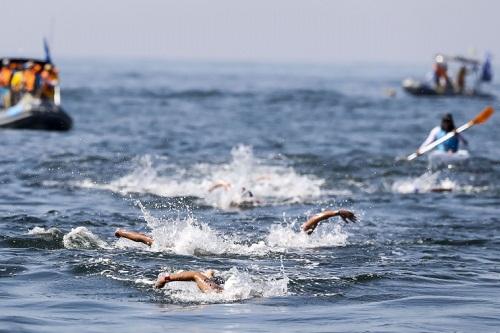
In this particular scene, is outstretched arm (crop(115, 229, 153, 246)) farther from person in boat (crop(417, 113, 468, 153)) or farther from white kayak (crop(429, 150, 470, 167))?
white kayak (crop(429, 150, 470, 167))

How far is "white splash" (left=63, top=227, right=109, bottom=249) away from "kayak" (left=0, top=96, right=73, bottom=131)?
18158mm

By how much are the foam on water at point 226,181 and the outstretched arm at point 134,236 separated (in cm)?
532

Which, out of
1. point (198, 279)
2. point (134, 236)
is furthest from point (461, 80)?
point (198, 279)

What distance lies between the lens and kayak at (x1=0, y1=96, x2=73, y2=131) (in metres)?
35.2

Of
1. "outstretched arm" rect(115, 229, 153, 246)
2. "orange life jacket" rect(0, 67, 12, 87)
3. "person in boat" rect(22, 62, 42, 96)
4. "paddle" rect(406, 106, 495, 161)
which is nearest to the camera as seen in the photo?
"outstretched arm" rect(115, 229, 153, 246)

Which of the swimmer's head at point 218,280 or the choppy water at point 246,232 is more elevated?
the swimmer's head at point 218,280

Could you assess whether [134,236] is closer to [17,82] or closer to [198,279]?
[198,279]

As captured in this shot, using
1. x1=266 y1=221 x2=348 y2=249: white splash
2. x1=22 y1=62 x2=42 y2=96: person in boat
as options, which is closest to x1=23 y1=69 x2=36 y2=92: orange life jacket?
x1=22 y1=62 x2=42 y2=96: person in boat

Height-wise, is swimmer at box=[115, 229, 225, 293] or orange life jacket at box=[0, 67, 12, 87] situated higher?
orange life jacket at box=[0, 67, 12, 87]

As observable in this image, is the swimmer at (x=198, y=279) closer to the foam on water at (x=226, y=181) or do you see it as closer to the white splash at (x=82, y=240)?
the white splash at (x=82, y=240)

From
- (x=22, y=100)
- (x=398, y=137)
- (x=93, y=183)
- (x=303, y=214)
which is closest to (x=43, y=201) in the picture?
(x=93, y=183)

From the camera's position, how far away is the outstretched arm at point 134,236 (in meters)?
16.3

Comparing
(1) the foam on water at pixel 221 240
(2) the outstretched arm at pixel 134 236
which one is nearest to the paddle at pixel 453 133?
(1) the foam on water at pixel 221 240

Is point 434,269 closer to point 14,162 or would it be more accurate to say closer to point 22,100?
point 14,162
